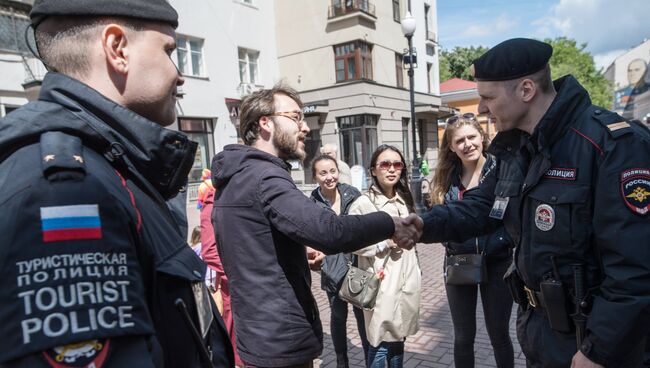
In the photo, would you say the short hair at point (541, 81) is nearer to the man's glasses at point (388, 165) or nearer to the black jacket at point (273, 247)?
the black jacket at point (273, 247)

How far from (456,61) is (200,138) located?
127ft

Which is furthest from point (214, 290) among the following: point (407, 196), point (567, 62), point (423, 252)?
point (567, 62)

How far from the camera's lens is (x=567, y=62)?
4697 cm

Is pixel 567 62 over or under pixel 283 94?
over

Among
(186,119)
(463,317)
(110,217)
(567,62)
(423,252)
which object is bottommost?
(423,252)

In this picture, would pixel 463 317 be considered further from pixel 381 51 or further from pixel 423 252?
pixel 381 51

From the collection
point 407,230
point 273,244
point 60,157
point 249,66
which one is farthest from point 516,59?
point 249,66

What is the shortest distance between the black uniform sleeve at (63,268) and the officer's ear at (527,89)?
2.07m

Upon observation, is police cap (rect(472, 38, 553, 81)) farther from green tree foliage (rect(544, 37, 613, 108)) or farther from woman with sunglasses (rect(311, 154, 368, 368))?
green tree foliage (rect(544, 37, 613, 108))

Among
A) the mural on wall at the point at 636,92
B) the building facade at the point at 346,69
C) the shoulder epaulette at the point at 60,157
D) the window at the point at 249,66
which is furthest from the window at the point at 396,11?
the mural on wall at the point at 636,92

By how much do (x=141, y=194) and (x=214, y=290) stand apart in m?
3.20

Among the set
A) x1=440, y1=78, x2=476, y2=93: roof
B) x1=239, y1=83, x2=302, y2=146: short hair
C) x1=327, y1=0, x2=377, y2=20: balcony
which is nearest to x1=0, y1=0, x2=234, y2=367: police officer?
x1=239, y1=83, x2=302, y2=146: short hair

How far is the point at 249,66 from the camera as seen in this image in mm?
21031

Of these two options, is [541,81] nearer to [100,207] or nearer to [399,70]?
[100,207]
